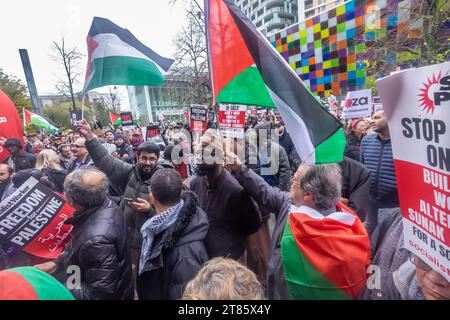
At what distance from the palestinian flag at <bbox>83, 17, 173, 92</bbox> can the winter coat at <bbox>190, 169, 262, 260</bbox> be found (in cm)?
203

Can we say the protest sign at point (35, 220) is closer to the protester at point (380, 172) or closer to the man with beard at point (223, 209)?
the man with beard at point (223, 209)

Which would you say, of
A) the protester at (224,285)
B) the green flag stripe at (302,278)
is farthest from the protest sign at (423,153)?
the protester at (224,285)

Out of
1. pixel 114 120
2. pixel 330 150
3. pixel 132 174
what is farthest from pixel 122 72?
pixel 114 120

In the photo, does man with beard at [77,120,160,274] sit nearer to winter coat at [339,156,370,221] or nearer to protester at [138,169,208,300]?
protester at [138,169,208,300]

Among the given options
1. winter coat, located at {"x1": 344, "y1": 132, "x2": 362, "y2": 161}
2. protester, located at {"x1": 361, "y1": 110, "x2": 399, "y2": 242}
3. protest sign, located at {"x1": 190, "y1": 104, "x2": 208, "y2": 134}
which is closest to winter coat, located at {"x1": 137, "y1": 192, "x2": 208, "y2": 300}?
protester, located at {"x1": 361, "y1": 110, "x2": 399, "y2": 242}

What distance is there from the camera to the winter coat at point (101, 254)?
159cm

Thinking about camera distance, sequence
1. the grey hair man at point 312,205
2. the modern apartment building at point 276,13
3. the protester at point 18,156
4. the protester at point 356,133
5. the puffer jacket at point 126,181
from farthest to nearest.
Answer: the modern apartment building at point 276,13
the protester at point 356,133
the protester at point 18,156
the puffer jacket at point 126,181
the grey hair man at point 312,205

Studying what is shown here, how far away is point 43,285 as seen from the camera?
894 mm

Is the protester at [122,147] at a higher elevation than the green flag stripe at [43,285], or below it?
below

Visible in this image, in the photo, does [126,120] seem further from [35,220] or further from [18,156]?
[35,220]

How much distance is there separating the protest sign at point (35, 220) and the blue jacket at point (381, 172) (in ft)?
9.87

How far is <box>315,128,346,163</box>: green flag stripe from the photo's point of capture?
1648mm

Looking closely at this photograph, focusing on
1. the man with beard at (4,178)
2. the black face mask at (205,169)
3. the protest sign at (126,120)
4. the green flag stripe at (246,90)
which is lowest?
the man with beard at (4,178)
